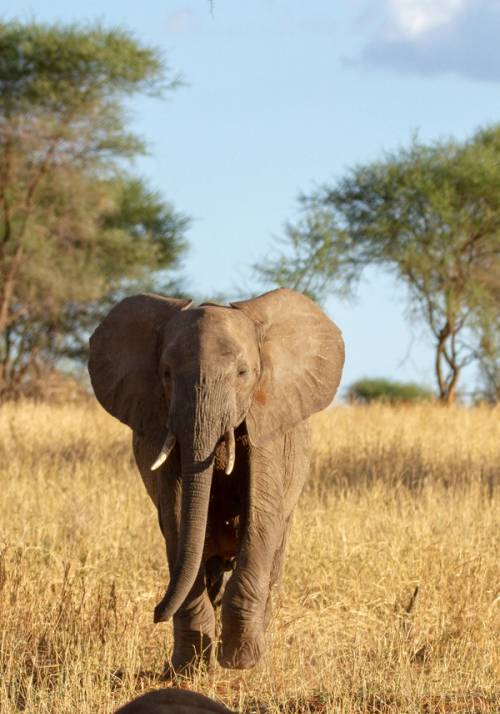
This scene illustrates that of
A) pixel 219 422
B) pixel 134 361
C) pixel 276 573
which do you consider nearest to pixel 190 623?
pixel 276 573

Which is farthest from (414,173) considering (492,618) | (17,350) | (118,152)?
(492,618)

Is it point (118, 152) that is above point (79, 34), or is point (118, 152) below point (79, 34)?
below

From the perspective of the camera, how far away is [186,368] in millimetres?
5598

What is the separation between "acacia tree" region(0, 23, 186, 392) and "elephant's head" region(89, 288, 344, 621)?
1909 cm

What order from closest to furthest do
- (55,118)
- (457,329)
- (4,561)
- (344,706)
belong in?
(344,706) < (4,561) < (55,118) < (457,329)

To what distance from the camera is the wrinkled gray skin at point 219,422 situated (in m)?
5.59

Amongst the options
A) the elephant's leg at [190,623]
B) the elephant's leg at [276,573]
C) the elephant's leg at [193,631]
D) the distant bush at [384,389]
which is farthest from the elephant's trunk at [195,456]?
the distant bush at [384,389]

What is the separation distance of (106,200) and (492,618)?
2091cm

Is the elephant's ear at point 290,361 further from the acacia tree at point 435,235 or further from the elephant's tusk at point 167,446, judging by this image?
the acacia tree at point 435,235

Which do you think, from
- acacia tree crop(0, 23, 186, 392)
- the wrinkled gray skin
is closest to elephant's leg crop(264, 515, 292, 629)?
the wrinkled gray skin

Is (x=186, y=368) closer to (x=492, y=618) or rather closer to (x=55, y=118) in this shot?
(x=492, y=618)

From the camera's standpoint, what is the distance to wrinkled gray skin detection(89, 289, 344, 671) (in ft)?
18.3

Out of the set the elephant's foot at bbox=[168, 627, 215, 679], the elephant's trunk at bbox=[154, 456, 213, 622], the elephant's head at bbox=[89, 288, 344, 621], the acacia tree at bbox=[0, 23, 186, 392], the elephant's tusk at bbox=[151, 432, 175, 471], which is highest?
the acacia tree at bbox=[0, 23, 186, 392]

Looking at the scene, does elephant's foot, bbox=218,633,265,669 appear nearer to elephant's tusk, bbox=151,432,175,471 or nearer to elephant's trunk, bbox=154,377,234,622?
elephant's trunk, bbox=154,377,234,622
